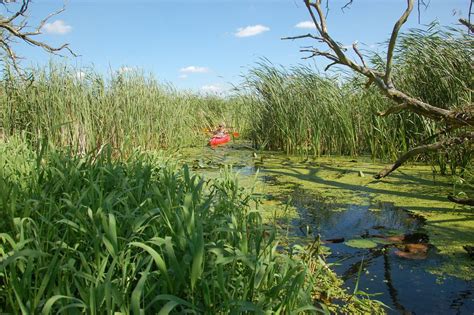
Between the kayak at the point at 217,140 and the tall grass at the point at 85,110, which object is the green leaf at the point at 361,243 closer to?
the tall grass at the point at 85,110

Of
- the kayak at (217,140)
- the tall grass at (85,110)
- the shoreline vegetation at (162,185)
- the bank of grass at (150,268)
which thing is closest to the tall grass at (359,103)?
the shoreline vegetation at (162,185)

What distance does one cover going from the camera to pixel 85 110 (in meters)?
4.36

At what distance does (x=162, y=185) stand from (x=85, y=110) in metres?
2.44

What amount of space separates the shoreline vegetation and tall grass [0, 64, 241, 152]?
0.02m

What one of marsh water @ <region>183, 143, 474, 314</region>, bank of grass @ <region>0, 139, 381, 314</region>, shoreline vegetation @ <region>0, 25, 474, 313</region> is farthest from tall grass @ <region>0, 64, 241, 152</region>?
bank of grass @ <region>0, 139, 381, 314</region>

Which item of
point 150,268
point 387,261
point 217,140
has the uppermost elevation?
point 217,140

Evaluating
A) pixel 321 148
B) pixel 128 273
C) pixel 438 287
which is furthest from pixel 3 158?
pixel 321 148

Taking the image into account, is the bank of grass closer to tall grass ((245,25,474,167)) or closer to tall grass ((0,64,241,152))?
tall grass ((0,64,241,152))

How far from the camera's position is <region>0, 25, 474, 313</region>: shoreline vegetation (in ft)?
4.39

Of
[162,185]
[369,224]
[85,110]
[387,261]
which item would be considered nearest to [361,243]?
[387,261]

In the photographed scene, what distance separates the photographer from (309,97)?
20.8ft

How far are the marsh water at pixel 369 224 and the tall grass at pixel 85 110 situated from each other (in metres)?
1.04

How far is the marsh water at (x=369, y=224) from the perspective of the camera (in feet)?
5.98

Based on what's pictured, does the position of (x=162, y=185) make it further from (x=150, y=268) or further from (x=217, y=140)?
(x=217, y=140)
